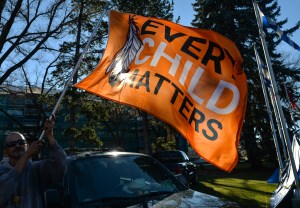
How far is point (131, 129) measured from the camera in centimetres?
7050

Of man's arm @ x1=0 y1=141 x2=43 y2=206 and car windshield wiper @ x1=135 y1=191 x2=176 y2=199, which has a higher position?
man's arm @ x1=0 y1=141 x2=43 y2=206

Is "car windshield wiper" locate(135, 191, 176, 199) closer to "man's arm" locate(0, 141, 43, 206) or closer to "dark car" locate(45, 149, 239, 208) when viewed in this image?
"dark car" locate(45, 149, 239, 208)

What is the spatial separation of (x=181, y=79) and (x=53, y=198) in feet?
6.99

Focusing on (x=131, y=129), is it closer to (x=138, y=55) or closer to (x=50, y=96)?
(x=50, y=96)

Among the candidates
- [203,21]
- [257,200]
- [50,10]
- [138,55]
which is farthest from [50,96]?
[138,55]

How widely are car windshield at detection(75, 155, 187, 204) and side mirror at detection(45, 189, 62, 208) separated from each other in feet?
0.76

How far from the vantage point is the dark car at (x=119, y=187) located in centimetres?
380

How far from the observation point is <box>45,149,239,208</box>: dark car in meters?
3.80

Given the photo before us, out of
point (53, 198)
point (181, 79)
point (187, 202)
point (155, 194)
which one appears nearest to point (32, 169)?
point (53, 198)

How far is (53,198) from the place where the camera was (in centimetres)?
398

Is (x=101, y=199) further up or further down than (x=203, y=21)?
further down

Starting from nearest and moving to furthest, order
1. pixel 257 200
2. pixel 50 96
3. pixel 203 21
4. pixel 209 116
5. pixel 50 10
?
pixel 209 116 < pixel 257 200 < pixel 50 10 < pixel 50 96 < pixel 203 21

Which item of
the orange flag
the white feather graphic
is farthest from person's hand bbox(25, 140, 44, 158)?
the white feather graphic

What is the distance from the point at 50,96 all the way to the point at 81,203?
2092 centimetres
